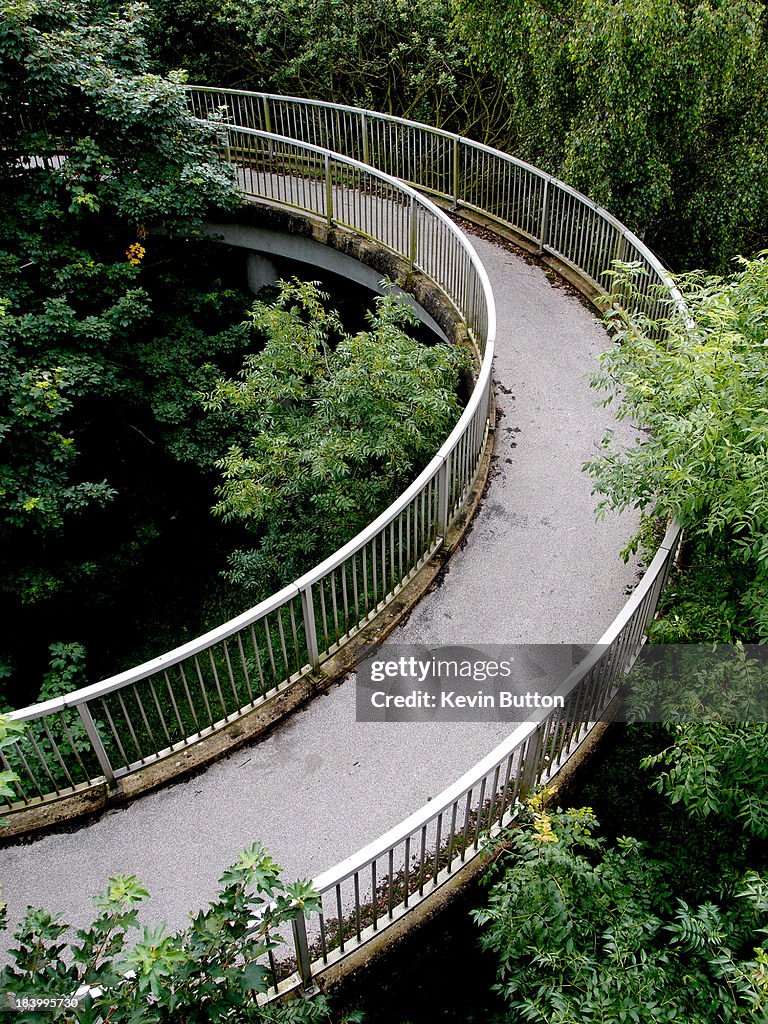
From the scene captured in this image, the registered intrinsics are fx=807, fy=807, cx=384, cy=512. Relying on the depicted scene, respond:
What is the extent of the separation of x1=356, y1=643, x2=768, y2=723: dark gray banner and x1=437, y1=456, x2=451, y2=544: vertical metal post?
3.89 ft

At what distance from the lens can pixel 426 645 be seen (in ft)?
21.2

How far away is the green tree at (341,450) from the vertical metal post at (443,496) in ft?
1.68

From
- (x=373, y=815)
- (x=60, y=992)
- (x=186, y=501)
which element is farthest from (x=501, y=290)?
(x=60, y=992)

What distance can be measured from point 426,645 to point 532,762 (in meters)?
1.53

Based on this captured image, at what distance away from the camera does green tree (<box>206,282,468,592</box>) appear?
7.27 metres

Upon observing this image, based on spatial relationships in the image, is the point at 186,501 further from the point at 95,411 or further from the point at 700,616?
the point at 700,616

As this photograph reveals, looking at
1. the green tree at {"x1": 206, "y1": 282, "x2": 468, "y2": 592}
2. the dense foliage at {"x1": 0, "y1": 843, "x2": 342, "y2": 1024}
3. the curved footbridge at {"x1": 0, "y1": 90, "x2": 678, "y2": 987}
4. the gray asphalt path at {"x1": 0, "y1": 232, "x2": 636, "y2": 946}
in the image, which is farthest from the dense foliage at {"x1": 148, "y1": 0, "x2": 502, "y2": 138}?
the dense foliage at {"x1": 0, "y1": 843, "x2": 342, "y2": 1024}

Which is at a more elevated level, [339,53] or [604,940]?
[339,53]

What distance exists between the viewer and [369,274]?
1140 centimetres

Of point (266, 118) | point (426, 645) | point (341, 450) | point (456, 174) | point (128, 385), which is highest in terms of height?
point (266, 118)

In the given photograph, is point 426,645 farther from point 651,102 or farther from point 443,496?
point 651,102

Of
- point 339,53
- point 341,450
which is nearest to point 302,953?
point 341,450

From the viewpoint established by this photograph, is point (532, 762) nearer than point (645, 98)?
Yes

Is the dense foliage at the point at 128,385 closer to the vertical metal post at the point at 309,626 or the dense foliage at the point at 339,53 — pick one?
the vertical metal post at the point at 309,626
